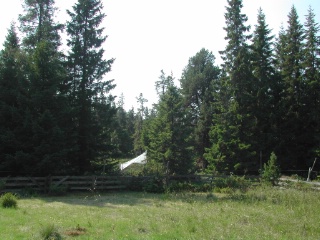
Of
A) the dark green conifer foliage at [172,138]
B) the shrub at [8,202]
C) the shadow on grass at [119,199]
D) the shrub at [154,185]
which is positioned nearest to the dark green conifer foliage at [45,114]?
the shadow on grass at [119,199]

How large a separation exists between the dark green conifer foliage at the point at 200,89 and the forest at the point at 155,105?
29.8 inches

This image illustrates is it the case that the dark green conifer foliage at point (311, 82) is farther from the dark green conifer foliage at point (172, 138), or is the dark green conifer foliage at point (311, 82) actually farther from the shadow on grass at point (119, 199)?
the shadow on grass at point (119, 199)

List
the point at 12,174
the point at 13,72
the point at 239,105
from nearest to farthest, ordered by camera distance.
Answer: the point at 12,174 → the point at 13,72 → the point at 239,105

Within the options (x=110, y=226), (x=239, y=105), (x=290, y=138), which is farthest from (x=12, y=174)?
(x=290, y=138)

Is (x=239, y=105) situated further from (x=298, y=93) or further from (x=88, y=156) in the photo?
(x=88, y=156)

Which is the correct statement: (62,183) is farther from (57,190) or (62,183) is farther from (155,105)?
(155,105)

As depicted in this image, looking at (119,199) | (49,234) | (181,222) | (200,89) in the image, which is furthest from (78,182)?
(200,89)

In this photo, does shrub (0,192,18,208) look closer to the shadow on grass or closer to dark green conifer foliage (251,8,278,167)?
the shadow on grass

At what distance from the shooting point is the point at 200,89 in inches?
1928

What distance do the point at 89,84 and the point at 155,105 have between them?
9.14 m

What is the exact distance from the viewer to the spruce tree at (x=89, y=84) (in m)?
23.7

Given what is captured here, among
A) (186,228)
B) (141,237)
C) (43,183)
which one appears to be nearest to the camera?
(141,237)

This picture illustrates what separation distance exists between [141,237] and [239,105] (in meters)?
26.3

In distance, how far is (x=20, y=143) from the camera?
65.1 feet
